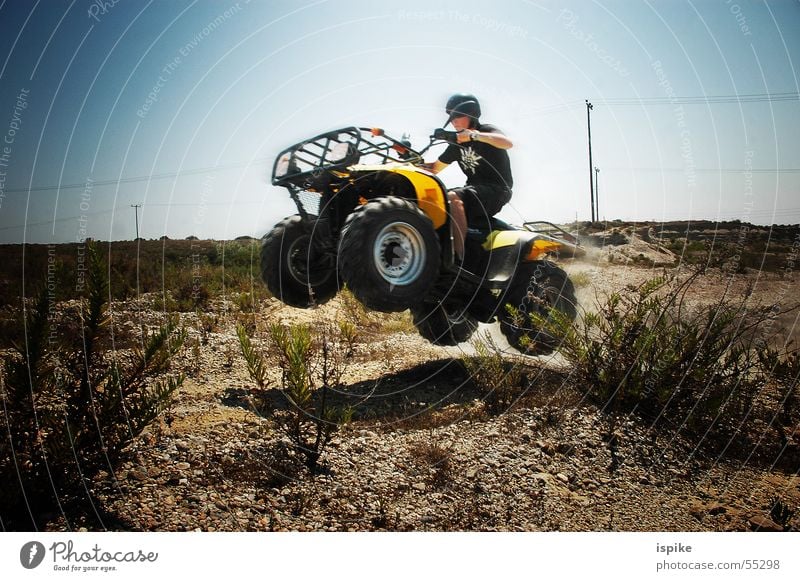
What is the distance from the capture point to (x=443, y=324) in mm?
4602

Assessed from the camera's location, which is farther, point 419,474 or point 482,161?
point 482,161

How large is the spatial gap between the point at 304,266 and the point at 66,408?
1.39m

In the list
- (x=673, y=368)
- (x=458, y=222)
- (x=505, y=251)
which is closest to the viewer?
(x=458, y=222)

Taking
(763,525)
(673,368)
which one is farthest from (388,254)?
(763,525)

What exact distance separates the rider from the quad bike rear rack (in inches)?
18.9

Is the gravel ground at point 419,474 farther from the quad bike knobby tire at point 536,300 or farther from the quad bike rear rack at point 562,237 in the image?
the quad bike rear rack at point 562,237

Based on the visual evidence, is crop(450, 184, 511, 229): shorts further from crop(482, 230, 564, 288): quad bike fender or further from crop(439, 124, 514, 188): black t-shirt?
crop(482, 230, 564, 288): quad bike fender

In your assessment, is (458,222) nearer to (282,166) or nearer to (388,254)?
(388,254)

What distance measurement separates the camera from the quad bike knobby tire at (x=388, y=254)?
2551 mm

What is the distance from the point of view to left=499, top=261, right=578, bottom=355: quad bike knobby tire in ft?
13.2

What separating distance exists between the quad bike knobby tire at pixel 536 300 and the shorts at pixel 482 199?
0.68 m

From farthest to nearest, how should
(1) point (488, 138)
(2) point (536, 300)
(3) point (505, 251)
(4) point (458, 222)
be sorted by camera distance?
1. (2) point (536, 300)
2. (3) point (505, 251)
3. (4) point (458, 222)
4. (1) point (488, 138)

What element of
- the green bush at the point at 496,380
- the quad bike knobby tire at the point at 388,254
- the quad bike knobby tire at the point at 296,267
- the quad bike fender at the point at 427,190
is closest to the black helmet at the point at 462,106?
the quad bike fender at the point at 427,190

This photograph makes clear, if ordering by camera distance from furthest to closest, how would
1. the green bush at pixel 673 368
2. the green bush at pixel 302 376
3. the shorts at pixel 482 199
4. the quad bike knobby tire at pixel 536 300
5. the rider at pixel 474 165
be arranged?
the quad bike knobby tire at pixel 536 300 → the green bush at pixel 673 368 → the shorts at pixel 482 199 → the rider at pixel 474 165 → the green bush at pixel 302 376
